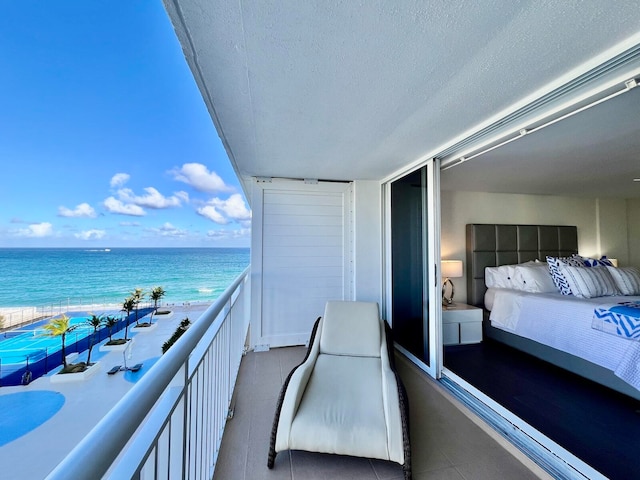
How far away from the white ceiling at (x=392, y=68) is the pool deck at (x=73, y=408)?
1397mm

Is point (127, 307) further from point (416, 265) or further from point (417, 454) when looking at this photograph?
point (417, 454)

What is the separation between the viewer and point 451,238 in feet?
13.6

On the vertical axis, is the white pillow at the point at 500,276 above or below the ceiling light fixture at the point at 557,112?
below

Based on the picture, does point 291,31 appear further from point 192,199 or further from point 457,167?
point 192,199

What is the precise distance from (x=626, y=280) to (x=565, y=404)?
2.26 metres

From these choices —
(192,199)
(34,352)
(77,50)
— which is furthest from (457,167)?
(192,199)

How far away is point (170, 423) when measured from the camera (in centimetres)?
87

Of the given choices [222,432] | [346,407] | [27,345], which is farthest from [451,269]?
[27,345]

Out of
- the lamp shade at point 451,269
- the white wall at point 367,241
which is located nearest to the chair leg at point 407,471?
the white wall at point 367,241

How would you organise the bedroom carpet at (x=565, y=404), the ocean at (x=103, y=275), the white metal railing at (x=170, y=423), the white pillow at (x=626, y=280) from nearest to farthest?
the white metal railing at (x=170, y=423), the bedroom carpet at (x=565, y=404), the white pillow at (x=626, y=280), the ocean at (x=103, y=275)

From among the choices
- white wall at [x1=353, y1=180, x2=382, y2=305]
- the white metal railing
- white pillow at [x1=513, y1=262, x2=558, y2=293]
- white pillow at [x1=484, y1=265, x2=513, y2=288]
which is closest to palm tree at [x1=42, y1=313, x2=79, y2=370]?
the white metal railing

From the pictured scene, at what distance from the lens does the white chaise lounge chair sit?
151 centimetres

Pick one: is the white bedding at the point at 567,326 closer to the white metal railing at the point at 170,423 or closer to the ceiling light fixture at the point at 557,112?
the ceiling light fixture at the point at 557,112

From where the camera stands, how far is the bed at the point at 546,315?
2.29 meters
